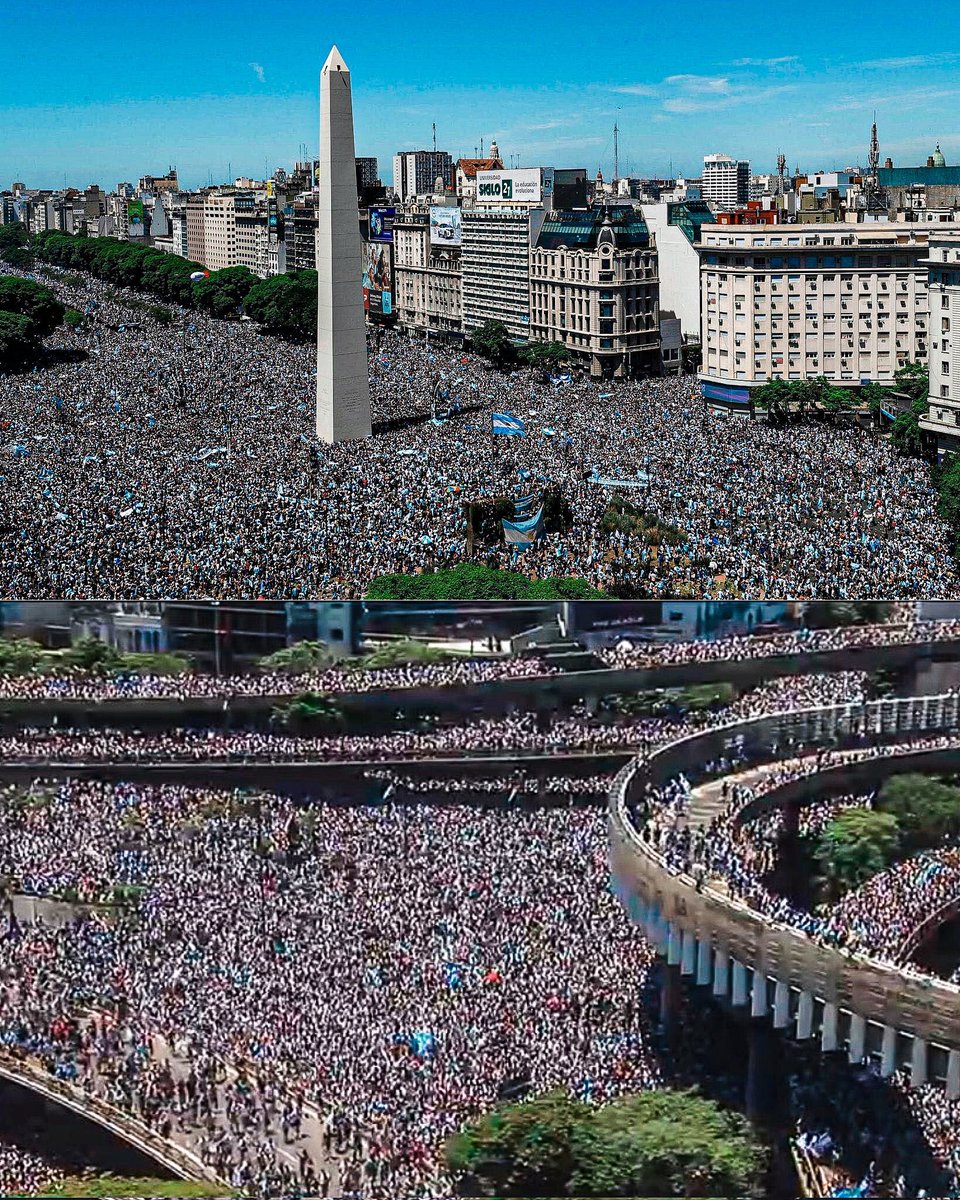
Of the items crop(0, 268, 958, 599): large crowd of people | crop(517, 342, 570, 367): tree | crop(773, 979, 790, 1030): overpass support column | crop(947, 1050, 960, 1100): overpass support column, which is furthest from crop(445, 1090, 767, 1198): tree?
crop(517, 342, 570, 367): tree

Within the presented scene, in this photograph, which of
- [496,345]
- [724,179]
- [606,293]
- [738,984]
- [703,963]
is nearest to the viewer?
[738,984]

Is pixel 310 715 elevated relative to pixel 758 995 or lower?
elevated

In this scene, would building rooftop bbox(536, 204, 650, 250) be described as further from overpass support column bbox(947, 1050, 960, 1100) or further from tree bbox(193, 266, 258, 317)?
overpass support column bbox(947, 1050, 960, 1100)

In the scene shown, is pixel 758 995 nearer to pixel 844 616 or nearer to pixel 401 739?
pixel 844 616

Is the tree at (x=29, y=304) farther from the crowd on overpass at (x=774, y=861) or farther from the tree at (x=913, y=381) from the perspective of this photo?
the crowd on overpass at (x=774, y=861)

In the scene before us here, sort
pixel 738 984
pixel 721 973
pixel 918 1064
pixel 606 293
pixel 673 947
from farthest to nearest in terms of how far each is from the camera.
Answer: pixel 606 293 < pixel 673 947 < pixel 721 973 < pixel 738 984 < pixel 918 1064

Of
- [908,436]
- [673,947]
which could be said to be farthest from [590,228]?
[673,947]
